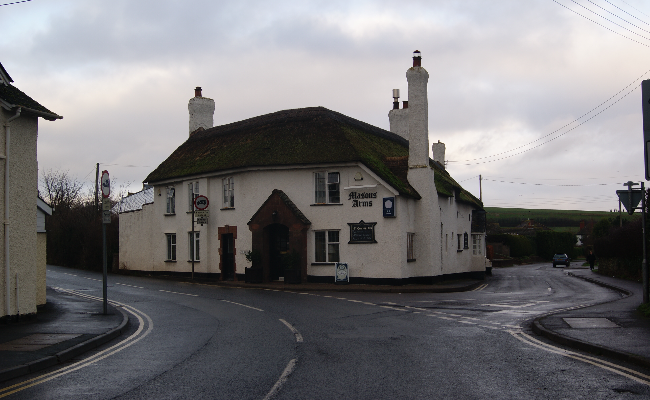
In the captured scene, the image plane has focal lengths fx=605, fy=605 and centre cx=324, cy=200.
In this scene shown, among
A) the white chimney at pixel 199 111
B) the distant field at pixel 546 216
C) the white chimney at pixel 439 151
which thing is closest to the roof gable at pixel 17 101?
the white chimney at pixel 199 111

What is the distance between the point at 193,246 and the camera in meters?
32.6

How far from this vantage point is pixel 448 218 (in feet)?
109

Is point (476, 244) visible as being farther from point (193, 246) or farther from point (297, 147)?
point (193, 246)

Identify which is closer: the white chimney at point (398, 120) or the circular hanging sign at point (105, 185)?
the circular hanging sign at point (105, 185)

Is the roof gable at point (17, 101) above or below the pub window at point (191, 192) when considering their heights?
above

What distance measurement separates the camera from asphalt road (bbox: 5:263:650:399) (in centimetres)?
753

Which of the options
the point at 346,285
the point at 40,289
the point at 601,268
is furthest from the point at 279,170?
the point at 601,268

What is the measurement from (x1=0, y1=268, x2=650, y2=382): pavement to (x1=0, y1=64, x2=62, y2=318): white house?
28.1 inches

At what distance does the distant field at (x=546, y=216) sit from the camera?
12431cm

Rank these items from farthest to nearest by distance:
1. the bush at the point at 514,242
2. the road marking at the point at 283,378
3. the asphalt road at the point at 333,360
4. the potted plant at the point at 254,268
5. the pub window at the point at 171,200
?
the bush at the point at 514,242, the pub window at the point at 171,200, the potted plant at the point at 254,268, the asphalt road at the point at 333,360, the road marking at the point at 283,378

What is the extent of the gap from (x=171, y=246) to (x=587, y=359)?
93.3ft

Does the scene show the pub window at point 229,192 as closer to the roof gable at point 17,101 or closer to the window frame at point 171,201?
Answer: the window frame at point 171,201

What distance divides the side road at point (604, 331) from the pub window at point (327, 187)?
45.8 ft

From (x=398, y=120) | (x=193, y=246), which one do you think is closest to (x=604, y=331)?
(x=193, y=246)
